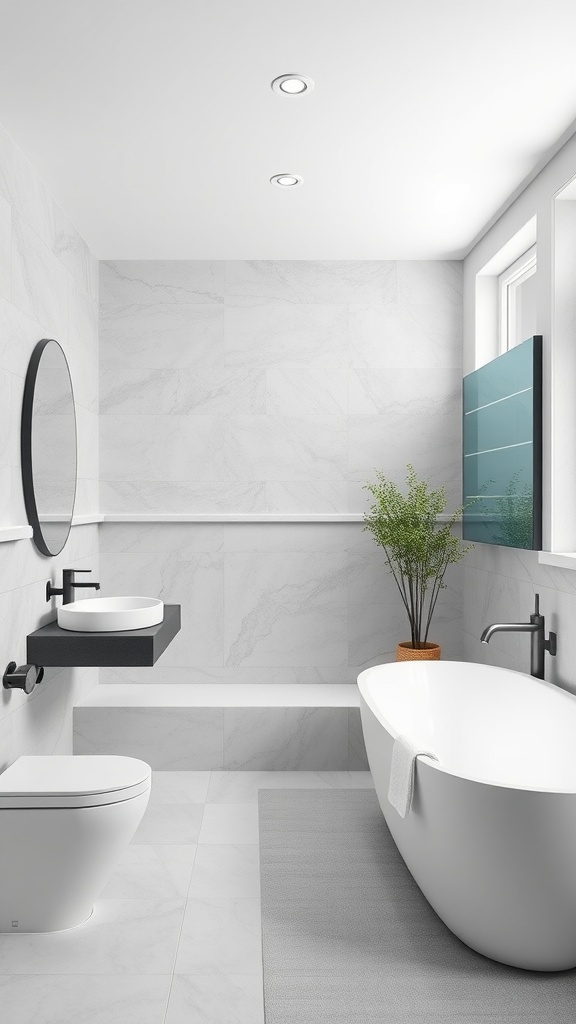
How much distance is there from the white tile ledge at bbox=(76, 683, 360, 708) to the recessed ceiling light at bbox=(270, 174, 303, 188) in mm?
2365

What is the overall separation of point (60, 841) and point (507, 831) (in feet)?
4.17

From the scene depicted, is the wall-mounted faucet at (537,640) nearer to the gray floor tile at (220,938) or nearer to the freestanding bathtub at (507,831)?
the freestanding bathtub at (507,831)

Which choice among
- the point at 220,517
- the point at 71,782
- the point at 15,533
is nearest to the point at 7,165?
the point at 15,533

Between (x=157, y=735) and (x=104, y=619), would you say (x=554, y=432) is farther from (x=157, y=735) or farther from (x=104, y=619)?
(x=157, y=735)

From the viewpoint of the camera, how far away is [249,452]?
14.2 ft

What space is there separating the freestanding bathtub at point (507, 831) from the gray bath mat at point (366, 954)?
0.09 m

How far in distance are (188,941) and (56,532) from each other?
167 cm

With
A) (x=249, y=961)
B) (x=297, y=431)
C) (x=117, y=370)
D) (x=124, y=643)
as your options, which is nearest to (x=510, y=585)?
(x=297, y=431)

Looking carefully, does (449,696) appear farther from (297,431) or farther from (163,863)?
(297,431)

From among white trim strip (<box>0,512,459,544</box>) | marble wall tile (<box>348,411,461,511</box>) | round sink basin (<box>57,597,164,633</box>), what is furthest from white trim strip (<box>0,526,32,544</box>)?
marble wall tile (<box>348,411,461,511</box>)

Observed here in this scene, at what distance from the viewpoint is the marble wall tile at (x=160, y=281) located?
4312mm

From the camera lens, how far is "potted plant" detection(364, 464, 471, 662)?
12.8ft

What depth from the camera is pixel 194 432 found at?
431 centimetres

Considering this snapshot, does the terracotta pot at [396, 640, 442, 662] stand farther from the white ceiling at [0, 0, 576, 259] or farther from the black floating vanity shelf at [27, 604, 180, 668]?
the white ceiling at [0, 0, 576, 259]
